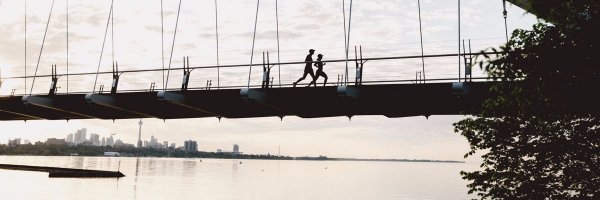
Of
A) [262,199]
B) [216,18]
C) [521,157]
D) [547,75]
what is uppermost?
[216,18]

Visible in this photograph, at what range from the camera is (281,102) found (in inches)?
827

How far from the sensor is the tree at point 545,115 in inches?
416

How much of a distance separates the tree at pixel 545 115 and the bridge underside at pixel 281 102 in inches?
64.4

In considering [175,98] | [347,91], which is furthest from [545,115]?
[175,98]

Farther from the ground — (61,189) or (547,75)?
(547,75)

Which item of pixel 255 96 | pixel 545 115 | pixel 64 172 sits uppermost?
pixel 255 96

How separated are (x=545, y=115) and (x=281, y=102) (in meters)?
10.5

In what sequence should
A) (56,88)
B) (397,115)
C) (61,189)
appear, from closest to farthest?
(397,115), (56,88), (61,189)

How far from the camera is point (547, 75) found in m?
10.8

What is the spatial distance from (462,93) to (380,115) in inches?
204

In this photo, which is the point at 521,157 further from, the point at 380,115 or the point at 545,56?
the point at 380,115

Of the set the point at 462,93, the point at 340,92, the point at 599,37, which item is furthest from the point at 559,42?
the point at 340,92

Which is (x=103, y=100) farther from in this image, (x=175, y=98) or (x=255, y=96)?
(x=255, y=96)

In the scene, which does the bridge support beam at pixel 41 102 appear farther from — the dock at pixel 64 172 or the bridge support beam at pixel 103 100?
the dock at pixel 64 172
